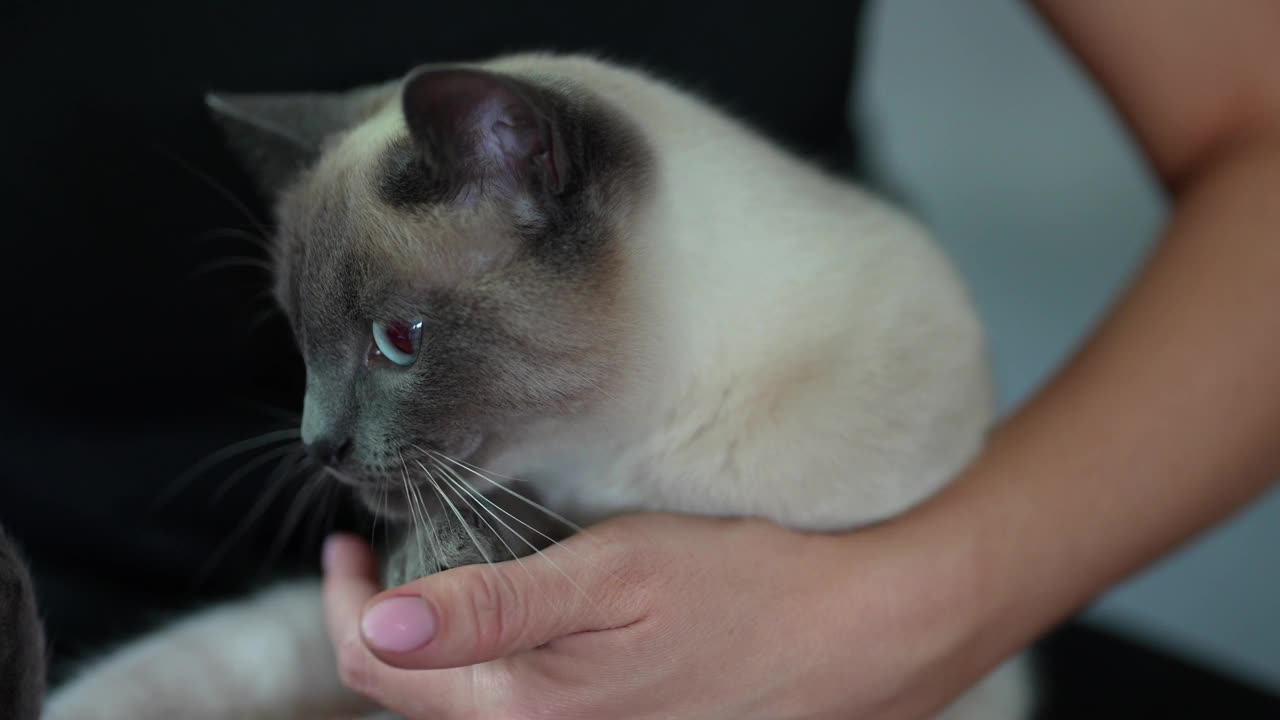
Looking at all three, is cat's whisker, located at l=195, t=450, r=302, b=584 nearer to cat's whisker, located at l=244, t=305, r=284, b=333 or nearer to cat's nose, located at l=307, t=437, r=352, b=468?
cat's whisker, located at l=244, t=305, r=284, b=333

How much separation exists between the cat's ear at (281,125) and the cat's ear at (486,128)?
9.1 inches

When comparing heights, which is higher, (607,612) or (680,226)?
(680,226)

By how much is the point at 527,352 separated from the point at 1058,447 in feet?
1.85

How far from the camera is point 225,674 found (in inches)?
42.4

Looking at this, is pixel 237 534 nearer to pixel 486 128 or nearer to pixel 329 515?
pixel 329 515

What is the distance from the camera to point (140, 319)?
1.14 meters

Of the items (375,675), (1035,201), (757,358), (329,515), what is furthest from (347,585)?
(1035,201)

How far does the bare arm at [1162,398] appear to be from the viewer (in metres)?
0.97

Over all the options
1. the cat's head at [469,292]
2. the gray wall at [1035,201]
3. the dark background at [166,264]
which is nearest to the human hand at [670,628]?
the cat's head at [469,292]

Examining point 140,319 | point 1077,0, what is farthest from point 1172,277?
point 140,319

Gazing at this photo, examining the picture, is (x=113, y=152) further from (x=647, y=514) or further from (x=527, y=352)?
(x=647, y=514)

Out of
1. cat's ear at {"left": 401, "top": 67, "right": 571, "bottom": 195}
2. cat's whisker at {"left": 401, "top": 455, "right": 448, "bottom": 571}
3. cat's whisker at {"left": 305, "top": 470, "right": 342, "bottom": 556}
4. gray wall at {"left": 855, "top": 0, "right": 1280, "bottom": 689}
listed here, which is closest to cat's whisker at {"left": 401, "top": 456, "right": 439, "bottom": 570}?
cat's whisker at {"left": 401, "top": 455, "right": 448, "bottom": 571}

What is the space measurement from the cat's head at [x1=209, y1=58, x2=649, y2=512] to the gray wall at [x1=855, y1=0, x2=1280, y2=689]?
50.6 inches

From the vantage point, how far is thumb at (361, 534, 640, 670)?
663mm
